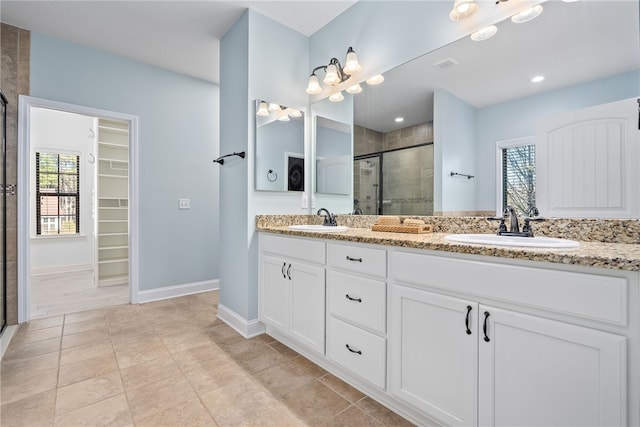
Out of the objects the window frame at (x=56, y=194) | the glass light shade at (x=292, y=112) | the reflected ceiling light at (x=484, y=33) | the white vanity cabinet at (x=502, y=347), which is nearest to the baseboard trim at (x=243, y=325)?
the white vanity cabinet at (x=502, y=347)

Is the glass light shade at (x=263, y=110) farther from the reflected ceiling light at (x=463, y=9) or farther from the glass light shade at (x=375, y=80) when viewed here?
the reflected ceiling light at (x=463, y=9)

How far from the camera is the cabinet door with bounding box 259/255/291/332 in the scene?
6.76 ft

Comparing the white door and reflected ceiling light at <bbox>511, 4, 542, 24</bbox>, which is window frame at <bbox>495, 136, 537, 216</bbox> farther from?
reflected ceiling light at <bbox>511, 4, 542, 24</bbox>

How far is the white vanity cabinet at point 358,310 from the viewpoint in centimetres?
143

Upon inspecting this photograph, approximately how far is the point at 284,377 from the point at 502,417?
114 cm

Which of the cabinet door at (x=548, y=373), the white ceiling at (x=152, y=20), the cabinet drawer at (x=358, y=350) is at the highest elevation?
the white ceiling at (x=152, y=20)

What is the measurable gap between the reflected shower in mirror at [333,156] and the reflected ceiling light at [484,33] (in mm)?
1086

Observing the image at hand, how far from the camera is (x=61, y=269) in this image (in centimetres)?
→ 461

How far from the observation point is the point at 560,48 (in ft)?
4.64

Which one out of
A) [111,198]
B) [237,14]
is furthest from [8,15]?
[111,198]

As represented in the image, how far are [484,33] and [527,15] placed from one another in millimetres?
201

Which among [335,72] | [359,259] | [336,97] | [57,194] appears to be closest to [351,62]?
[335,72]

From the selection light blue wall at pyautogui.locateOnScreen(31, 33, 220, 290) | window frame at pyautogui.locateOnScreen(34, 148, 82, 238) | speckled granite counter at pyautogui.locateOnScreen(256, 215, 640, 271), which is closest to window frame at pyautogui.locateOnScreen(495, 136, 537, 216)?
speckled granite counter at pyautogui.locateOnScreen(256, 215, 640, 271)

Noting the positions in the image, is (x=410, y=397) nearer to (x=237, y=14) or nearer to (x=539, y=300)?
(x=539, y=300)
